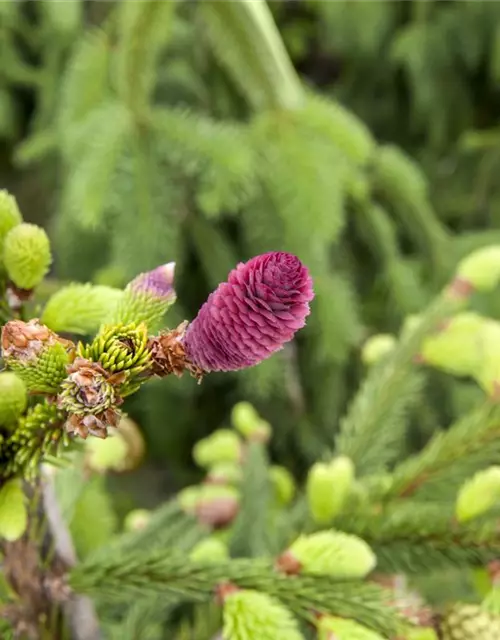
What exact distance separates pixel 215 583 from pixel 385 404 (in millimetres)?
Answer: 295

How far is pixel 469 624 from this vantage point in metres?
0.47

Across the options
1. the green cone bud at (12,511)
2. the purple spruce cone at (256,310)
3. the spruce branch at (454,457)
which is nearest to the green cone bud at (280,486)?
the spruce branch at (454,457)

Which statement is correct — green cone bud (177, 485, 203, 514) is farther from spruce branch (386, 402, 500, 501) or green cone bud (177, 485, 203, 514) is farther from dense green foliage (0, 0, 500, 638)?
spruce branch (386, 402, 500, 501)

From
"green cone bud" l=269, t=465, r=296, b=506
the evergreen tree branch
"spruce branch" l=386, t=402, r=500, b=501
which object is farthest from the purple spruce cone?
"green cone bud" l=269, t=465, r=296, b=506

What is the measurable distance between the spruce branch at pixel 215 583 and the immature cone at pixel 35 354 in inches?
8.3

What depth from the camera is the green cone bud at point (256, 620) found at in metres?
0.41

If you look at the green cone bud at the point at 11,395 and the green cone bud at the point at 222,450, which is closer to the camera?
the green cone bud at the point at 11,395

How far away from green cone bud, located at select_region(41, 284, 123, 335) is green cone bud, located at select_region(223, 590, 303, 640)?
0.65 feet

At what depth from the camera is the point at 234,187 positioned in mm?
957

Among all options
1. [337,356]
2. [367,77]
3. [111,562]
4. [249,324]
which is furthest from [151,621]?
[367,77]

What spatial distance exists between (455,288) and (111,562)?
16.9 inches

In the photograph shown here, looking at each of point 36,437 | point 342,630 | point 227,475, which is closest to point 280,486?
point 227,475

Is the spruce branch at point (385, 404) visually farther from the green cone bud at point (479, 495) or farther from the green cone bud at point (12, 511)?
the green cone bud at point (12, 511)

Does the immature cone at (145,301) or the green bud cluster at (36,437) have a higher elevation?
the immature cone at (145,301)
